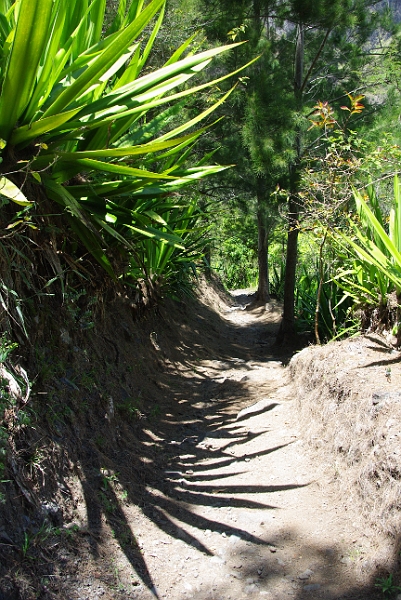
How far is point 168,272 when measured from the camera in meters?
6.79

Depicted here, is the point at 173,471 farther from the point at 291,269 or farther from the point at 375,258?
the point at 291,269

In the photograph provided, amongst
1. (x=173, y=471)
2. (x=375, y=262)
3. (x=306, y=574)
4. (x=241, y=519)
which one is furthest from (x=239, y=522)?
(x=375, y=262)

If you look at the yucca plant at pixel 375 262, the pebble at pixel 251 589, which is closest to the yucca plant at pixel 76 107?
the yucca plant at pixel 375 262

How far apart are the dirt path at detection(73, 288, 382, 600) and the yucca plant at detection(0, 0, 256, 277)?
5.13ft

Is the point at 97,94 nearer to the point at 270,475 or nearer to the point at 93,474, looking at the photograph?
the point at 93,474

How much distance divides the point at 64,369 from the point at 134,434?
1.04 meters

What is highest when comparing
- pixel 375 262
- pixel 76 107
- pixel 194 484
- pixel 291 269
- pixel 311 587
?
pixel 76 107

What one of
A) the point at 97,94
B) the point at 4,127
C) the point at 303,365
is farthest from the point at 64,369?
the point at 303,365

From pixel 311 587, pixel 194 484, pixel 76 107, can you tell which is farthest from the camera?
pixel 194 484

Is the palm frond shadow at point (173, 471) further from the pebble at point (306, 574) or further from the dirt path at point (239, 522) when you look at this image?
the pebble at point (306, 574)

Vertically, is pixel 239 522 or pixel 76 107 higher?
pixel 76 107

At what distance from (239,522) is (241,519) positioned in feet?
0.11

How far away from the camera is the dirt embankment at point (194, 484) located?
2.55 metres

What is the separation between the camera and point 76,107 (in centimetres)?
312
